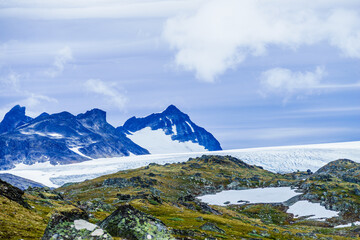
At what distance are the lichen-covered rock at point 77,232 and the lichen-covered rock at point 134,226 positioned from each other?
328 cm

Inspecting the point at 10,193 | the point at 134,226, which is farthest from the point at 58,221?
the point at 10,193

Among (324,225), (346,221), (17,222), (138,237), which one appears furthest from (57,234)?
(346,221)

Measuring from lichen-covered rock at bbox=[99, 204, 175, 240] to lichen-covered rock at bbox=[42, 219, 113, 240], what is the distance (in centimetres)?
328

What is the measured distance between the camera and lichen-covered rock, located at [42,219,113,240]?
54.0 feet

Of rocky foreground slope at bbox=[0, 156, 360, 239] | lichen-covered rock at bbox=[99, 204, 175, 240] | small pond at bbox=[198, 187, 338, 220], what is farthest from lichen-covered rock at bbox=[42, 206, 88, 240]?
small pond at bbox=[198, 187, 338, 220]

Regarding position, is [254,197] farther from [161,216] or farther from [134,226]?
[134,226]

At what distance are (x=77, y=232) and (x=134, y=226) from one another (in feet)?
13.6

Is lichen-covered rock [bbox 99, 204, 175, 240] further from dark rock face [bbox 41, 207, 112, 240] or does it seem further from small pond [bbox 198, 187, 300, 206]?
small pond [bbox 198, 187, 300, 206]

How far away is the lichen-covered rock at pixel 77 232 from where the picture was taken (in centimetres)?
1647

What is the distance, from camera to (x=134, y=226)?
20156 millimetres

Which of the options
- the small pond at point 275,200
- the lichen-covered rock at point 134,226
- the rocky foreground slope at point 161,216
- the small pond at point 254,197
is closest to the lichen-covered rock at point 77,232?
the rocky foreground slope at point 161,216

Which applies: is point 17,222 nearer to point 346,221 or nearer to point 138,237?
point 138,237

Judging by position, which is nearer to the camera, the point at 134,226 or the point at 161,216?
the point at 134,226

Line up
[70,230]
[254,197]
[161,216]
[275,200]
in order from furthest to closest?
[254,197]
[275,200]
[161,216]
[70,230]
